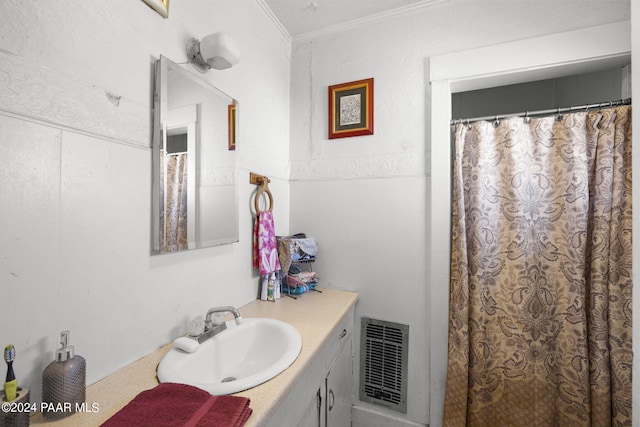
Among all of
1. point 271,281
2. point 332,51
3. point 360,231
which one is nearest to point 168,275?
point 271,281

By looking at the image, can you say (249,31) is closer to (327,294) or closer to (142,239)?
(142,239)

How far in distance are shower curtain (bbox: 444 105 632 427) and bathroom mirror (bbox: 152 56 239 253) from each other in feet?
3.89

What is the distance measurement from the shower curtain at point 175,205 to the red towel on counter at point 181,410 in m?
0.47

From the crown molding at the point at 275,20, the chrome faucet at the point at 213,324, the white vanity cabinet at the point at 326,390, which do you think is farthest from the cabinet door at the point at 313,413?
the crown molding at the point at 275,20

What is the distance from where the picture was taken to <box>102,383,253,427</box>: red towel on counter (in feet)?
2.05

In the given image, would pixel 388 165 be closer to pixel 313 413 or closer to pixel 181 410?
pixel 313 413

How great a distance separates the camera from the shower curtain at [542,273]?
1270mm

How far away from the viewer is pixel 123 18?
34.7 inches

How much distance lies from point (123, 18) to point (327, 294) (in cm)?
150

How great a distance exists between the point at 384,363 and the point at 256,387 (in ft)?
3.65

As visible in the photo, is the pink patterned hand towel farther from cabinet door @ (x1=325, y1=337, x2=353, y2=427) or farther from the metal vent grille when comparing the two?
the metal vent grille

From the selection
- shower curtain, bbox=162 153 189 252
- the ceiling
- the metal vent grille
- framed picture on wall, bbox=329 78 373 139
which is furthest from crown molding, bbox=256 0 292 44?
the metal vent grille

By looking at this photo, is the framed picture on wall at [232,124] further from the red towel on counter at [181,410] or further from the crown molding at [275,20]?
the red towel on counter at [181,410]

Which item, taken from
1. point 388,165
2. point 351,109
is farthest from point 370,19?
point 388,165
